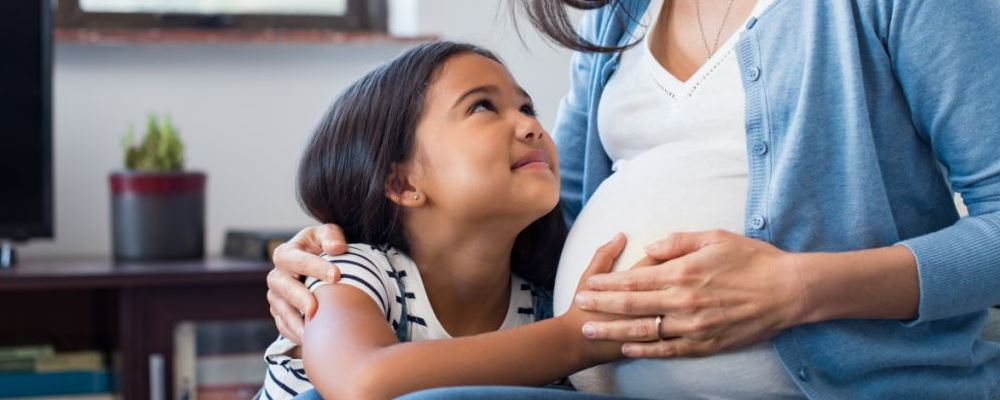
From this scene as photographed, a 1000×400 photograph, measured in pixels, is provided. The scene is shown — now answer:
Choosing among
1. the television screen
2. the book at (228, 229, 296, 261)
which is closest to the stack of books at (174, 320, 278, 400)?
the book at (228, 229, 296, 261)

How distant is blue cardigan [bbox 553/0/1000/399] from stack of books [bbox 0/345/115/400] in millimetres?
1554

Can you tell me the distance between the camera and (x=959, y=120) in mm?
1161

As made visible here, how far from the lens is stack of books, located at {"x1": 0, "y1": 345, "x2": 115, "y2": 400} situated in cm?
Result: 240

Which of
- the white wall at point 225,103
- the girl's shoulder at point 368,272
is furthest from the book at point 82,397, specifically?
the girl's shoulder at point 368,272

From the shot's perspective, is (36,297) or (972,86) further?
(36,297)

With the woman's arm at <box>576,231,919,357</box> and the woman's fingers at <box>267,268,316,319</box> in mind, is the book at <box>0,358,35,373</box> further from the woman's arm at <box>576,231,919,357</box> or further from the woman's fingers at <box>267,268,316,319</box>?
the woman's arm at <box>576,231,919,357</box>

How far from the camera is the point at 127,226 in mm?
2512

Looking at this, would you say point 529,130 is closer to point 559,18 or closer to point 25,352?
point 559,18

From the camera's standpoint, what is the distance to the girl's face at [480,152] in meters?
1.33

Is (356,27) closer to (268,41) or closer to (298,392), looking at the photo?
(268,41)

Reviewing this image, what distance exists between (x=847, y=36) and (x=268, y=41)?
5.71 feet

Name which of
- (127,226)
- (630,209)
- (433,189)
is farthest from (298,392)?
(127,226)

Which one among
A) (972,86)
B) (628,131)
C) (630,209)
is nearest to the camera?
(972,86)

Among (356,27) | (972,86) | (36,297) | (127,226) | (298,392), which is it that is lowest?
(36,297)
